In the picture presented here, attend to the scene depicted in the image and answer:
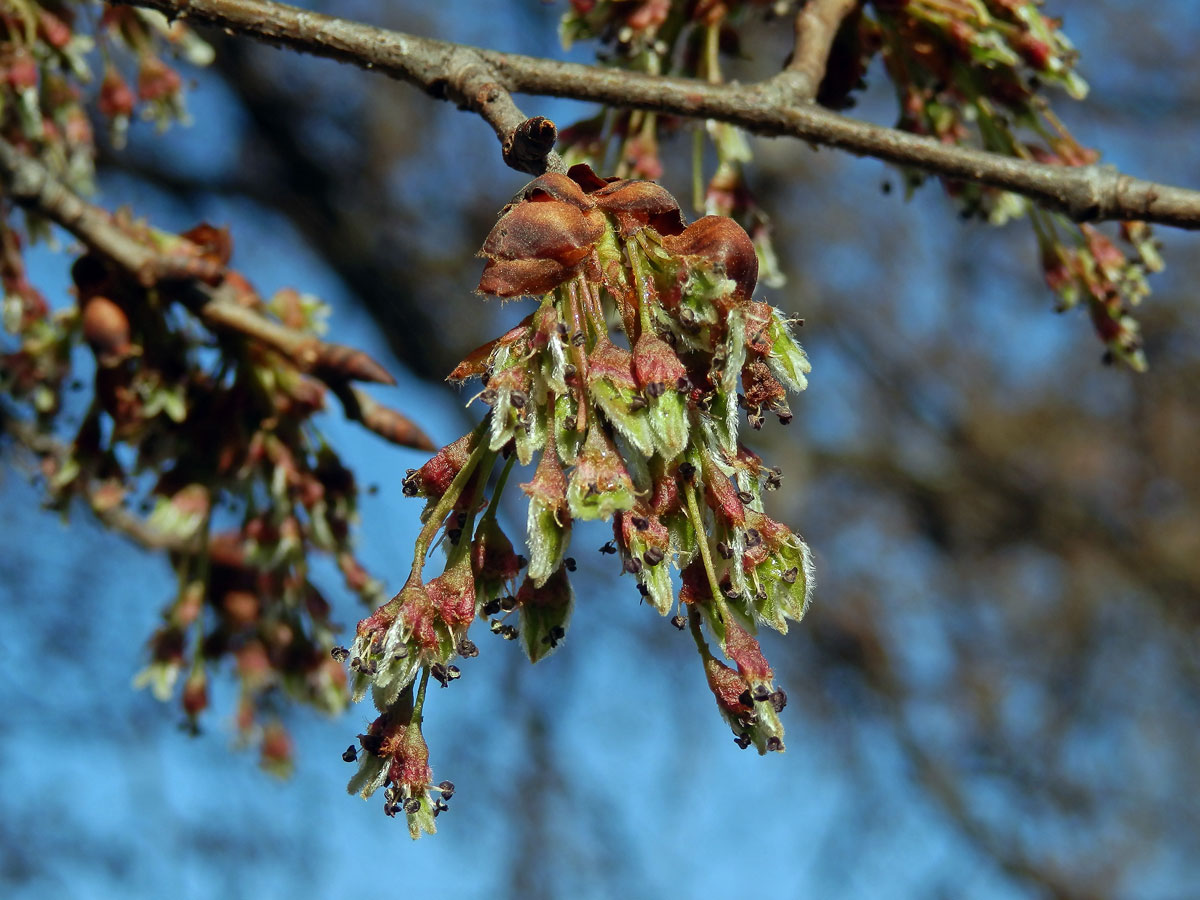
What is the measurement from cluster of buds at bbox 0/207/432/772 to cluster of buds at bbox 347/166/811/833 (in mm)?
825

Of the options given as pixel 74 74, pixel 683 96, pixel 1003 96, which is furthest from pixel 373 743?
pixel 74 74

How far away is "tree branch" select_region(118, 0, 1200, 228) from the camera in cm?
137

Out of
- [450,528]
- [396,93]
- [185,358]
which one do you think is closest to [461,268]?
[396,93]

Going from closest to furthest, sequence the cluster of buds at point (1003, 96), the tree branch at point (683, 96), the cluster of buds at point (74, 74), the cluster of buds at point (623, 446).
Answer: the cluster of buds at point (623, 446)
the tree branch at point (683, 96)
the cluster of buds at point (1003, 96)
the cluster of buds at point (74, 74)

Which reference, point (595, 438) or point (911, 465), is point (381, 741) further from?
point (911, 465)

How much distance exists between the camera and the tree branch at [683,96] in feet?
4.48

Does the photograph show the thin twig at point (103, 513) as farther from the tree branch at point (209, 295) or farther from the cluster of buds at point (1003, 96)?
the cluster of buds at point (1003, 96)

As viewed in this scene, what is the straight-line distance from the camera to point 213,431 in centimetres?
205

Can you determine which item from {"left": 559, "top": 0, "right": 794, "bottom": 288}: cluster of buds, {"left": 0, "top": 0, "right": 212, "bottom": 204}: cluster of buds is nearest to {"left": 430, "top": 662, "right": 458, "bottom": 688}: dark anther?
{"left": 559, "top": 0, "right": 794, "bottom": 288}: cluster of buds

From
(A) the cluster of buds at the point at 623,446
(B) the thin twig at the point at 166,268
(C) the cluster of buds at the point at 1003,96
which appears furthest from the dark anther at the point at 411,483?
(C) the cluster of buds at the point at 1003,96

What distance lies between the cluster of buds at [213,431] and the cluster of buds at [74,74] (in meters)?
0.21

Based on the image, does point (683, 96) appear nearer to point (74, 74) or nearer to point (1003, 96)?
point (1003, 96)

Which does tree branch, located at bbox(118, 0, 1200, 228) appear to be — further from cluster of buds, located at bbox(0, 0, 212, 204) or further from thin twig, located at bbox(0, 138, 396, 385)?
cluster of buds, located at bbox(0, 0, 212, 204)

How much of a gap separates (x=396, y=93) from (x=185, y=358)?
19.8 ft
